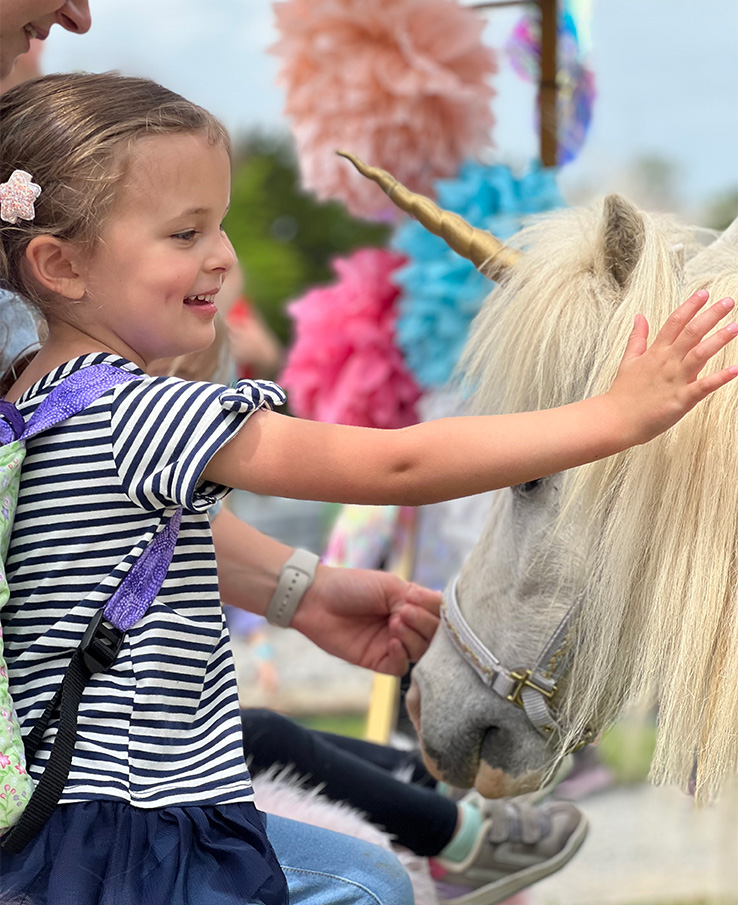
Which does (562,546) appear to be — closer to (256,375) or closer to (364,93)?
(364,93)

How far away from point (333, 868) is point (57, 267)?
2.14 feet

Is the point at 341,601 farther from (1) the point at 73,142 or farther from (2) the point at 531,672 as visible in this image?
(1) the point at 73,142

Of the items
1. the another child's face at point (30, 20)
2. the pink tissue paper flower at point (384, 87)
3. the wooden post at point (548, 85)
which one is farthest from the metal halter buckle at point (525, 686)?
the wooden post at point (548, 85)

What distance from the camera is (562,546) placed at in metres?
1.06

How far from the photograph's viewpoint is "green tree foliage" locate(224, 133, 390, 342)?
11.8 meters

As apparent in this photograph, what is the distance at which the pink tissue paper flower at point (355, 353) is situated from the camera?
243 cm

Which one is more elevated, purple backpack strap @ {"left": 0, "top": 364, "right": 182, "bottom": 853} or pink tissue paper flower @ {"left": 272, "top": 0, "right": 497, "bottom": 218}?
pink tissue paper flower @ {"left": 272, "top": 0, "right": 497, "bottom": 218}

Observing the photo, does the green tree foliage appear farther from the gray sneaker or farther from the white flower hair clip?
the white flower hair clip

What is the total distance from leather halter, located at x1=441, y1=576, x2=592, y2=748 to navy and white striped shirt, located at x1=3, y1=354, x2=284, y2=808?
0.33 metres

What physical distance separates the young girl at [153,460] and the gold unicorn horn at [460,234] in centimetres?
26

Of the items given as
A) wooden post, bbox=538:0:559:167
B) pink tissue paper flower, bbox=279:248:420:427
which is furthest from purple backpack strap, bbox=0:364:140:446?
wooden post, bbox=538:0:559:167

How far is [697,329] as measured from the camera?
833 mm

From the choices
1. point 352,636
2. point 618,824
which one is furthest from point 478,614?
point 618,824

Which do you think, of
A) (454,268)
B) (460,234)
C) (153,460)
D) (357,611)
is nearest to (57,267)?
(153,460)
